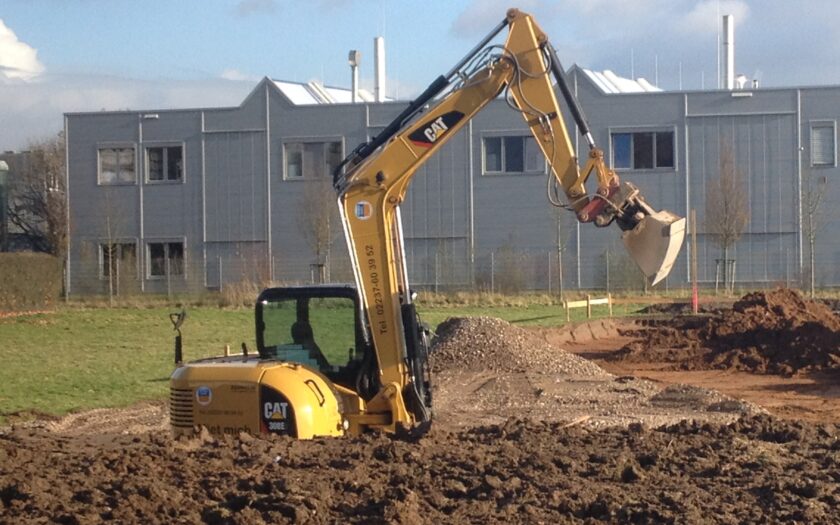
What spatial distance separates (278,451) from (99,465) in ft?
4.85

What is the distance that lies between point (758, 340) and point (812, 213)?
18515 millimetres

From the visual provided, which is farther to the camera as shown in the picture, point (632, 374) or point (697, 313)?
point (697, 313)

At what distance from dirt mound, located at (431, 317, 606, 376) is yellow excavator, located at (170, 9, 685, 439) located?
34.4ft

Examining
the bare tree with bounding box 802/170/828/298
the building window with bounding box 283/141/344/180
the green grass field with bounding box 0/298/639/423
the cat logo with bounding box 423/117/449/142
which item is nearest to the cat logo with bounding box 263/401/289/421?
the cat logo with bounding box 423/117/449/142

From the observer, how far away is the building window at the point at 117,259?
47.7 metres

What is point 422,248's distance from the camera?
4966 cm

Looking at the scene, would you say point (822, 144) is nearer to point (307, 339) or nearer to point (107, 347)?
point (107, 347)

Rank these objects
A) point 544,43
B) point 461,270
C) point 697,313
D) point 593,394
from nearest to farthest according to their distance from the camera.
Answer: point 544,43, point 593,394, point 697,313, point 461,270

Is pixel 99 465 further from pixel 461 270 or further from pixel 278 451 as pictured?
pixel 461 270

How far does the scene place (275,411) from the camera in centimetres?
1110

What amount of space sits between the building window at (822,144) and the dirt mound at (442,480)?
1475 inches

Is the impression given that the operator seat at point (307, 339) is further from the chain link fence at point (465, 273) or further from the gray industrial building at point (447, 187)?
the gray industrial building at point (447, 187)

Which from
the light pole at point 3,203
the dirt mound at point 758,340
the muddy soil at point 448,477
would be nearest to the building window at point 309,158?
the light pole at point 3,203

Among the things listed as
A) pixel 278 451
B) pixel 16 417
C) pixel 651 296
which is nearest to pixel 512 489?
pixel 278 451
